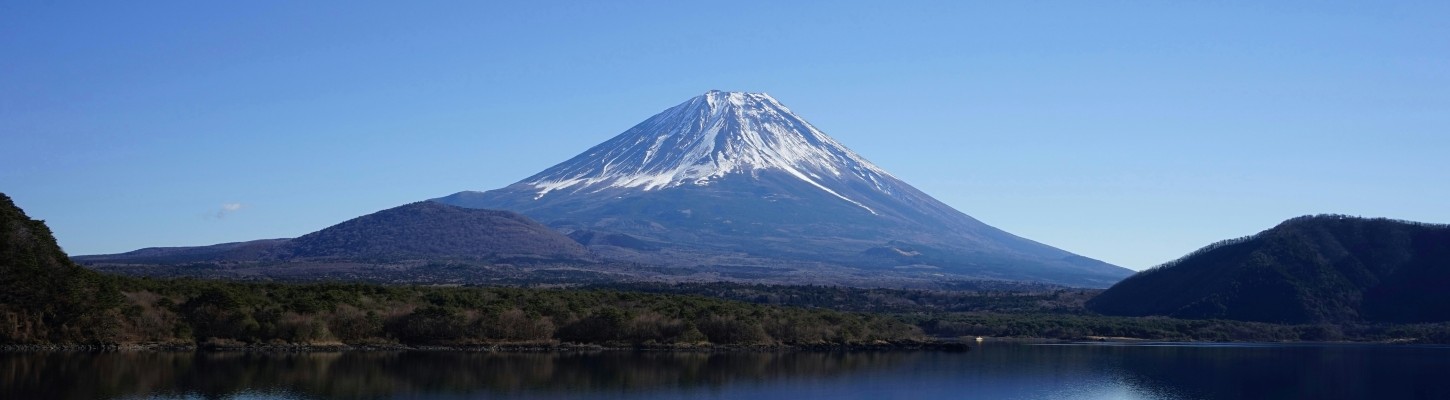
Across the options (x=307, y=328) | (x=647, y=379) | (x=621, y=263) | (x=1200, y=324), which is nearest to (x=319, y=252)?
(x=621, y=263)

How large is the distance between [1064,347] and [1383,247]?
1769 inches

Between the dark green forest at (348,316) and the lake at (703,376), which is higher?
the dark green forest at (348,316)

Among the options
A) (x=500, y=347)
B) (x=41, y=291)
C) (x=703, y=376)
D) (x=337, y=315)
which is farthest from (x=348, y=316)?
(x=703, y=376)

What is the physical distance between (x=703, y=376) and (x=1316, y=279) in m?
72.1

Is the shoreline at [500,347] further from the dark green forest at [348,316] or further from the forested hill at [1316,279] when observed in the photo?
the forested hill at [1316,279]

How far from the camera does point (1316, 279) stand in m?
108

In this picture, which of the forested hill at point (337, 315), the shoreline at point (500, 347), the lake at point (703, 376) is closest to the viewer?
the lake at point (703, 376)

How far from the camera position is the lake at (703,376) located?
41906 millimetres

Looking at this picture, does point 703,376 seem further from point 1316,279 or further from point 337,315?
point 1316,279

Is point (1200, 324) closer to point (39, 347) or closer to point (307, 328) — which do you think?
point (307, 328)

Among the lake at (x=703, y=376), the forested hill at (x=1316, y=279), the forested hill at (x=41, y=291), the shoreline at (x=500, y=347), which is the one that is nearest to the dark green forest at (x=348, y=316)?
the forested hill at (x=41, y=291)

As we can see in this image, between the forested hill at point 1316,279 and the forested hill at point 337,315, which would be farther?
the forested hill at point 1316,279

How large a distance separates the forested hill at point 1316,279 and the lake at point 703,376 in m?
33.6

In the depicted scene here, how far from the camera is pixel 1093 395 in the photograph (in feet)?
164
